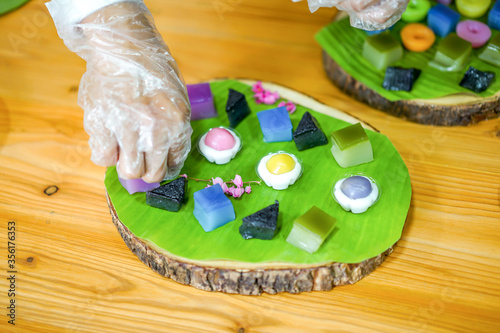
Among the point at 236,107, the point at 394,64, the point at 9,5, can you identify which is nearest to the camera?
the point at 236,107

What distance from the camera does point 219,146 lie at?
2221 mm

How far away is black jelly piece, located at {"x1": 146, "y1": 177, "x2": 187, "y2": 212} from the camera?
79.6 inches

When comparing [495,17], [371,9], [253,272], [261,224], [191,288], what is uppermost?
[371,9]

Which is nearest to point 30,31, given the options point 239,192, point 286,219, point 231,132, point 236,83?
point 236,83

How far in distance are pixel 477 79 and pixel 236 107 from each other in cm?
117

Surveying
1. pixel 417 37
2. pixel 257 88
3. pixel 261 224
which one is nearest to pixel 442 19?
pixel 417 37

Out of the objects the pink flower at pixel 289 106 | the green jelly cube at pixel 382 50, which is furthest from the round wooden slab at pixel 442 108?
the pink flower at pixel 289 106

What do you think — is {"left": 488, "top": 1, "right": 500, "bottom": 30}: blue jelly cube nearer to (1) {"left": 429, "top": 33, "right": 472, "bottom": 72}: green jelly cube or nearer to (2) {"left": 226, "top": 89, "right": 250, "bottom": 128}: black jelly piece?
(1) {"left": 429, "top": 33, "right": 472, "bottom": 72}: green jelly cube

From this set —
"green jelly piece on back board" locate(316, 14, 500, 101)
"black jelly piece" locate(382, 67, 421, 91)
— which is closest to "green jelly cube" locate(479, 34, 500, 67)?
"green jelly piece on back board" locate(316, 14, 500, 101)

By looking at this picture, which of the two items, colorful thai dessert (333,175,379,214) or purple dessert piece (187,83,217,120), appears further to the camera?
purple dessert piece (187,83,217,120)

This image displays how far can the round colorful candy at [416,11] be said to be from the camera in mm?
2846

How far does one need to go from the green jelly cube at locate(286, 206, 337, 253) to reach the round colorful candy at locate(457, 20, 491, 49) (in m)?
1.44

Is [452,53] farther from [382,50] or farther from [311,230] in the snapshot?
[311,230]

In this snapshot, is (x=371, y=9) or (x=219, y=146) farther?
(x=219, y=146)
